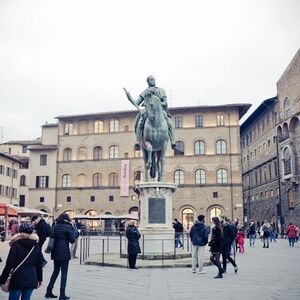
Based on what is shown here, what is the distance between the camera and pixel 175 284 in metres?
9.16

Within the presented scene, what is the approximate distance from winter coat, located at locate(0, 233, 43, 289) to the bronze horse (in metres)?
8.33

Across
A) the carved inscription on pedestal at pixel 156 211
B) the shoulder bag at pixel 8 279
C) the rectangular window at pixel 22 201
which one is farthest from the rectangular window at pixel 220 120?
the shoulder bag at pixel 8 279

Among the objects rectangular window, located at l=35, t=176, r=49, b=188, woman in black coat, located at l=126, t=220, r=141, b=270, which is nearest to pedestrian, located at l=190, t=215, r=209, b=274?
A: woman in black coat, located at l=126, t=220, r=141, b=270

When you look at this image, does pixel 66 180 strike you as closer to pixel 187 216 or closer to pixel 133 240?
A: pixel 187 216

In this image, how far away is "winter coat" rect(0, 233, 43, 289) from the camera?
5.29m

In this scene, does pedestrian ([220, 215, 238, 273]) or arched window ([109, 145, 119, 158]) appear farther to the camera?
arched window ([109, 145, 119, 158])

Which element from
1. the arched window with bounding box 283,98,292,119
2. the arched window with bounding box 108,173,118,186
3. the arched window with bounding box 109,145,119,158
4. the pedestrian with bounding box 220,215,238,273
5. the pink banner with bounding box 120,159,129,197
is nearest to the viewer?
the pedestrian with bounding box 220,215,238,273

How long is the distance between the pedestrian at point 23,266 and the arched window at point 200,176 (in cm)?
4245

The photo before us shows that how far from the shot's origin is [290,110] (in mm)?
42062

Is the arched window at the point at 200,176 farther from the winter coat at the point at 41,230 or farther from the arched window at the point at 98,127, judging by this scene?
the winter coat at the point at 41,230

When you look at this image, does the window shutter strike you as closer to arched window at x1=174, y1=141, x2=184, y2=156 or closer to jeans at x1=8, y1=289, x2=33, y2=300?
arched window at x1=174, y1=141, x2=184, y2=156

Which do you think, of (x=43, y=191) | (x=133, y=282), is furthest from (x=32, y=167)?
(x=133, y=282)

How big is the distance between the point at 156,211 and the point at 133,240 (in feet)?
5.13

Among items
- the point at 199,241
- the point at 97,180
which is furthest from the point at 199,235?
the point at 97,180
